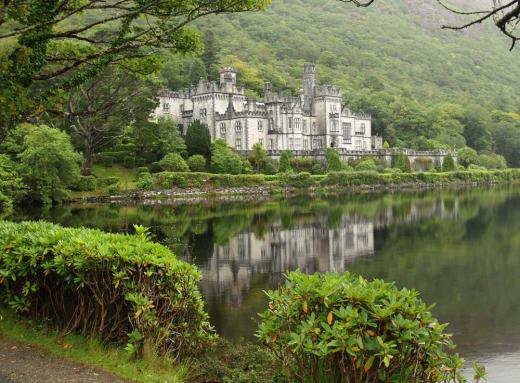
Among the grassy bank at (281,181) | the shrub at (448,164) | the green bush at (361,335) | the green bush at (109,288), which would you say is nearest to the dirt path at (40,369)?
the green bush at (109,288)

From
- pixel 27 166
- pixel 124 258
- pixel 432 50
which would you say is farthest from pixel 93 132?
pixel 432 50

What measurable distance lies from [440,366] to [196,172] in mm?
55061

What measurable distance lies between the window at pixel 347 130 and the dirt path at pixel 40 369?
79381mm

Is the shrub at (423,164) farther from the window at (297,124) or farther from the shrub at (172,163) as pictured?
the shrub at (172,163)

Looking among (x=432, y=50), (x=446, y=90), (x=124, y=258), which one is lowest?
(x=124, y=258)

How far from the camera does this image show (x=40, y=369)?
802 centimetres

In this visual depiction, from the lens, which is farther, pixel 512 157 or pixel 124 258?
pixel 512 157

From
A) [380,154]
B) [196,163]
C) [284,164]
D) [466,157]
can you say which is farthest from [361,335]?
[466,157]

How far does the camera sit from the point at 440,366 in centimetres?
668

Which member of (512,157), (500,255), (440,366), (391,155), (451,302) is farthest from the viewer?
(512,157)

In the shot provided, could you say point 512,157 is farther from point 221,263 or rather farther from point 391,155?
point 221,263

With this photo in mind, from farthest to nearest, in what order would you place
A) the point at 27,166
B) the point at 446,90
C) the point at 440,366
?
Answer: the point at 446,90 < the point at 27,166 < the point at 440,366

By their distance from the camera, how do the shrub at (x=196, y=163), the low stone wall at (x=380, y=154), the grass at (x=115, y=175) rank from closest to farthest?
the grass at (x=115, y=175) < the shrub at (x=196, y=163) < the low stone wall at (x=380, y=154)

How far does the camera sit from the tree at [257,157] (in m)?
70.2
